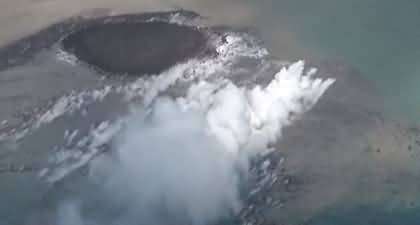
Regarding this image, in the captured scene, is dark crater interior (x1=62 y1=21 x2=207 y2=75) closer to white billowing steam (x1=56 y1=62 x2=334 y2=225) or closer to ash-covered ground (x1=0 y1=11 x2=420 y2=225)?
ash-covered ground (x1=0 y1=11 x2=420 y2=225)

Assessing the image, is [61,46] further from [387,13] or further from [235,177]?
[387,13]

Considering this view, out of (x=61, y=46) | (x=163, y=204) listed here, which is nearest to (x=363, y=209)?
(x=163, y=204)

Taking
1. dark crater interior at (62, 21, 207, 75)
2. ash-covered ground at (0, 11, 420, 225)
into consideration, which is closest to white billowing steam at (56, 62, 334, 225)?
ash-covered ground at (0, 11, 420, 225)

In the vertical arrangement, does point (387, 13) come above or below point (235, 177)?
above

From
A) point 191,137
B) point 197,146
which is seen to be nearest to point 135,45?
point 191,137

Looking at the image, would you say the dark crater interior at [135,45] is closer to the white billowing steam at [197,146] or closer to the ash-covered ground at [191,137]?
the ash-covered ground at [191,137]

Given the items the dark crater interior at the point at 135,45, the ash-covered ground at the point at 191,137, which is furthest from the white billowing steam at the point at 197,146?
the dark crater interior at the point at 135,45

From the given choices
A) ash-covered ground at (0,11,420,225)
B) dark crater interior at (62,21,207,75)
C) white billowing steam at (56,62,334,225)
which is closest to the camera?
white billowing steam at (56,62,334,225)
